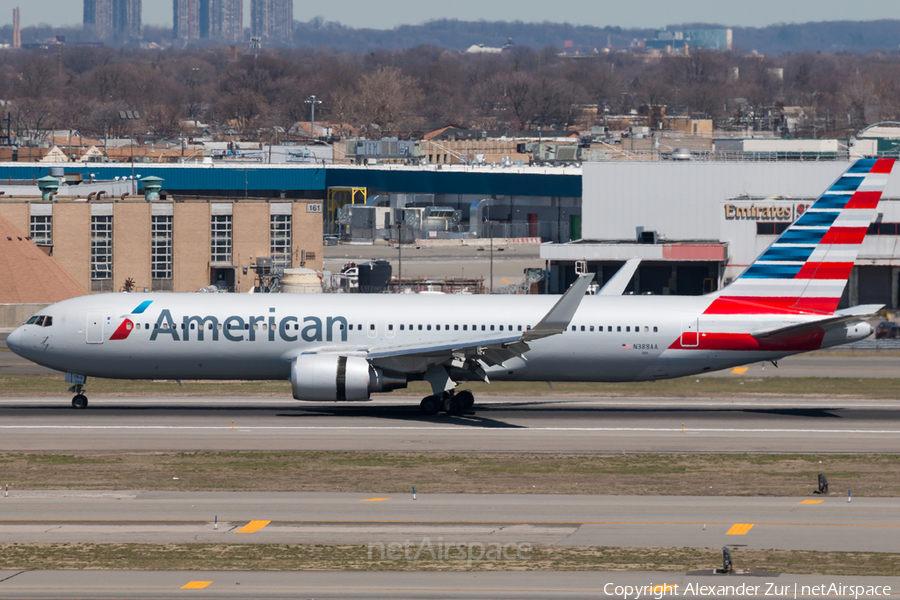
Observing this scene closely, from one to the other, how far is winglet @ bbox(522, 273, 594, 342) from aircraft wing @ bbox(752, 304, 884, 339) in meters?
8.88

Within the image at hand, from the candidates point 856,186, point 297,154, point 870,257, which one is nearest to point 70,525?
point 856,186

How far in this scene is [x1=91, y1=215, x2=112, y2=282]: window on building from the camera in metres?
90.9

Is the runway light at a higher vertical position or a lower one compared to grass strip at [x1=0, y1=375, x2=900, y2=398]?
higher

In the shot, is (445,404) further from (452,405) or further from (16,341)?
(16,341)

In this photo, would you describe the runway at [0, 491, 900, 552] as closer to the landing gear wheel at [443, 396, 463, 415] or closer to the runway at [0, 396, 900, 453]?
the runway at [0, 396, 900, 453]

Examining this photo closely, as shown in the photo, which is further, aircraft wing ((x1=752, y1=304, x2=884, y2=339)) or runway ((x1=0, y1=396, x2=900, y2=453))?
aircraft wing ((x1=752, y1=304, x2=884, y2=339))

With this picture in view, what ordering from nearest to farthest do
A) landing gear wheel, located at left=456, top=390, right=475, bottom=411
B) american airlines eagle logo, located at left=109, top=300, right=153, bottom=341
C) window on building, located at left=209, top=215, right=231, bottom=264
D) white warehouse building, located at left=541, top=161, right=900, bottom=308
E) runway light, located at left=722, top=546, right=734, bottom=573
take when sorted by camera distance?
runway light, located at left=722, top=546, right=734, bottom=573, american airlines eagle logo, located at left=109, top=300, right=153, bottom=341, landing gear wheel, located at left=456, top=390, right=475, bottom=411, white warehouse building, located at left=541, top=161, right=900, bottom=308, window on building, located at left=209, top=215, right=231, bottom=264

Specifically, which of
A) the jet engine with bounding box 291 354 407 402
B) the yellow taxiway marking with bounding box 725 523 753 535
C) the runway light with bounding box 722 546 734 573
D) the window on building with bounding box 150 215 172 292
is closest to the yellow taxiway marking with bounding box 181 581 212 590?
the runway light with bounding box 722 546 734 573

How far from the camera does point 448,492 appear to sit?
107 ft

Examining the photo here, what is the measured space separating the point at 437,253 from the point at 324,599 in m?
114

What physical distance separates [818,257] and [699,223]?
4793cm

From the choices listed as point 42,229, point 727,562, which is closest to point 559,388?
point 727,562

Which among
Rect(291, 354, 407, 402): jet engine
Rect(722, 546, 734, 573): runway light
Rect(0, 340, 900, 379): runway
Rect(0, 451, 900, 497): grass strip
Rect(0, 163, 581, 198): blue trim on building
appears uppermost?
Rect(0, 163, 581, 198): blue trim on building

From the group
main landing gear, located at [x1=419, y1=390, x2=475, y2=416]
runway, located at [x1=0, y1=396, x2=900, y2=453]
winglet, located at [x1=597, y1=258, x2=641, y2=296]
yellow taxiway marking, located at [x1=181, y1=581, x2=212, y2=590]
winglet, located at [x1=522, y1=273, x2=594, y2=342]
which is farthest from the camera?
winglet, located at [x1=597, y1=258, x2=641, y2=296]
